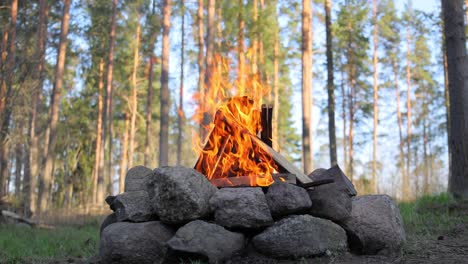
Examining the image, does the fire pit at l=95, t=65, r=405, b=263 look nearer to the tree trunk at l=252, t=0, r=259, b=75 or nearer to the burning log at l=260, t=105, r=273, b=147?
the burning log at l=260, t=105, r=273, b=147

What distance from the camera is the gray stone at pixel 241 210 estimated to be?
16.6ft

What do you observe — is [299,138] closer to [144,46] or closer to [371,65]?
[371,65]

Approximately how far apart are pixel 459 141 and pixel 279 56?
18.4 m

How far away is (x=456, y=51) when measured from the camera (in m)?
9.07

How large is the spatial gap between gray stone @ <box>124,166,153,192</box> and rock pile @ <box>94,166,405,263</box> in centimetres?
65

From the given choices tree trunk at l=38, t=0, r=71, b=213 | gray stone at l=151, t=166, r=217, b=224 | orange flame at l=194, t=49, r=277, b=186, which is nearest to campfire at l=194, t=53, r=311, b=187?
orange flame at l=194, t=49, r=277, b=186

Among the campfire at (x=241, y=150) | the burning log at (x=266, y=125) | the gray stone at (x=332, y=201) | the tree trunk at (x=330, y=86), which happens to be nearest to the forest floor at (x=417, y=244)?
the gray stone at (x=332, y=201)

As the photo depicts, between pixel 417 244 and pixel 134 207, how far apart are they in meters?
3.46

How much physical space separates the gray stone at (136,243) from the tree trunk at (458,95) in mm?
6287

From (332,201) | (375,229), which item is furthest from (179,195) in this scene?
(375,229)

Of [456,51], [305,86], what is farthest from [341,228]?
[305,86]

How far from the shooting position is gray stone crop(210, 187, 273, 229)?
199 inches

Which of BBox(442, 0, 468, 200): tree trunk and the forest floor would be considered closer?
the forest floor

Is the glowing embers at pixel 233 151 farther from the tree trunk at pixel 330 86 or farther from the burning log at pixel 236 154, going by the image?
the tree trunk at pixel 330 86
